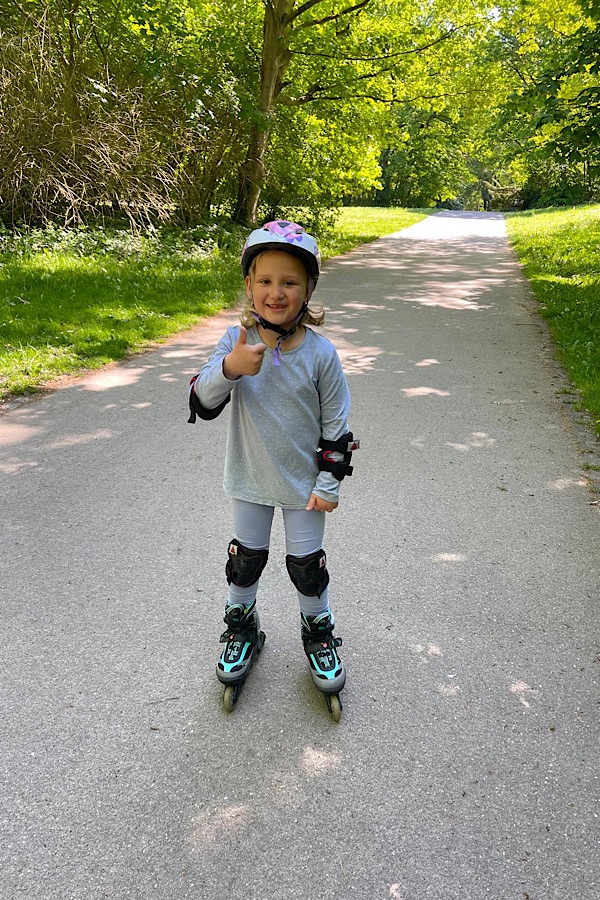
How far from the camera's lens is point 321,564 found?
2.37m

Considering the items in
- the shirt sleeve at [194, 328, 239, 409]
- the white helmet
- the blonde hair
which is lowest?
the shirt sleeve at [194, 328, 239, 409]

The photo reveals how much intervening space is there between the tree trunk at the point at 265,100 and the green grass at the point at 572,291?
593 cm

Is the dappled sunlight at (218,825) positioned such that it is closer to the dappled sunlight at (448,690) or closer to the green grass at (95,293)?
the dappled sunlight at (448,690)

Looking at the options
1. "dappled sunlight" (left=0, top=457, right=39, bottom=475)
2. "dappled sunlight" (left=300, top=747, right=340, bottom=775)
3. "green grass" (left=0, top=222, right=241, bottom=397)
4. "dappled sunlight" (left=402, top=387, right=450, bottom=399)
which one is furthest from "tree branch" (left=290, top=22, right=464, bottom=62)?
"dappled sunlight" (left=300, top=747, right=340, bottom=775)

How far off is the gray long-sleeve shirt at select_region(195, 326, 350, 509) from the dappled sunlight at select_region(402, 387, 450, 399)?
3771mm

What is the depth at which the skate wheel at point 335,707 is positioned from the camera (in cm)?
233

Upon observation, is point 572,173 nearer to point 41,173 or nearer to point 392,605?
point 41,173

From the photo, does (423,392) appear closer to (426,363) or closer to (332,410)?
(426,363)

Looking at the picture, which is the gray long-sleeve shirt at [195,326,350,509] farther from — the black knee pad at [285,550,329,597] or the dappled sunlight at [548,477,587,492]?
the dappled sunlight at [548,477,587,492]

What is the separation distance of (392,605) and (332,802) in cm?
109

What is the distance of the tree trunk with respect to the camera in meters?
12.3

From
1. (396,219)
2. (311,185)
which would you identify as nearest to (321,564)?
(311,185)

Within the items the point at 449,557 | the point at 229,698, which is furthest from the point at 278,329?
the point at 449,557

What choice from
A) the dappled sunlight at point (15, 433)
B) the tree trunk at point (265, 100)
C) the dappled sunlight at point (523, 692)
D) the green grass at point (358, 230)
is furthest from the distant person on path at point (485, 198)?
the dappled sunlight at point (523, 692)
